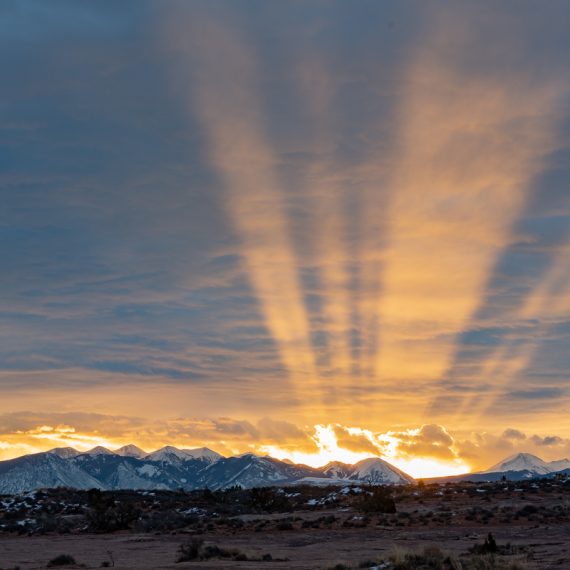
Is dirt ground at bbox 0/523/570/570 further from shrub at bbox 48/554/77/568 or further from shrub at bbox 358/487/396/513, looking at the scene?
shrub at bbox 358/487/396/513

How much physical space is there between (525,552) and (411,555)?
6633 millimetres

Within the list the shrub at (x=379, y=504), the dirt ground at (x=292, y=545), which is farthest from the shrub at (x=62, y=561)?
the shrub at (x=379, y=504)

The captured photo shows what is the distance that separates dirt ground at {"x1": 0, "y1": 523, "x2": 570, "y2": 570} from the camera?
36.9m

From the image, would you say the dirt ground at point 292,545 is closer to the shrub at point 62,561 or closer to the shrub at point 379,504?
the shrub at point 62,561

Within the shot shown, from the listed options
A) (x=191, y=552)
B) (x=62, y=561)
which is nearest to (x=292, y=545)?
(x=191, y=552)

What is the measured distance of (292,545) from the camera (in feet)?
157

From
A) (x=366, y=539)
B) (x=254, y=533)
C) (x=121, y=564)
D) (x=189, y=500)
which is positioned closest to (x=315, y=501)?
(x=189, y=500)

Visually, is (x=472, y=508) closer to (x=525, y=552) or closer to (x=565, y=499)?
(x=565, y=499)

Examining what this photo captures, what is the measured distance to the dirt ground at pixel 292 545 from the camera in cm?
3691

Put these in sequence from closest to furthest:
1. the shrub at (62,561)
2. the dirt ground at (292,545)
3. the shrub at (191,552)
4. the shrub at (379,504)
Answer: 1. the dirt ground at (292,545)
2. the shrub at (191,552)
3. the shrub at (62,561)
4. the shrub at (379,504)

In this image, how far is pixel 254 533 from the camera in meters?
56.8

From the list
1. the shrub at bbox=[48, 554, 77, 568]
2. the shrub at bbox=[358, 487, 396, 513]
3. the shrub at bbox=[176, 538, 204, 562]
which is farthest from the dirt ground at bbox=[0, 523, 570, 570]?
the shrub at bbox=[358, 487, 396, 513]

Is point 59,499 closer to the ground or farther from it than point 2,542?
farther from it

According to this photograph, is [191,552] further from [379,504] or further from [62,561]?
[379,504]
